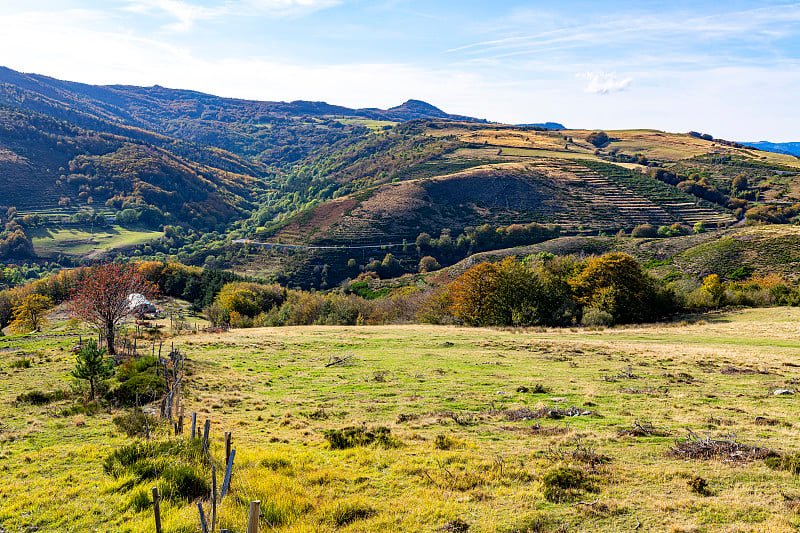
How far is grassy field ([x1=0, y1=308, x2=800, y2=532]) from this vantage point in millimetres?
7656

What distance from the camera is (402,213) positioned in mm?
150500

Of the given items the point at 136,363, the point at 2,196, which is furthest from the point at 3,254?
the point at 136,363

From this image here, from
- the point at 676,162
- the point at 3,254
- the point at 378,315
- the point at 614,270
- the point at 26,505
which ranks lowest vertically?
the point at 3,254

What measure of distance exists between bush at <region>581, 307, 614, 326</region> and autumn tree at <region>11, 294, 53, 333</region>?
67.1 metres

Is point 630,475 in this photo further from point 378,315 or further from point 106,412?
point 378,315

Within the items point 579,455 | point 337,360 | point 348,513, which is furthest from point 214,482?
point 337,360

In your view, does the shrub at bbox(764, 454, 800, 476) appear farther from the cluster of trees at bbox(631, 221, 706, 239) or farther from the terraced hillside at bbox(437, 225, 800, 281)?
the cluster of trees at bbox(631, 221, 706, 239)

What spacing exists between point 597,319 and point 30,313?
249 ft

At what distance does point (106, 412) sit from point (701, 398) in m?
22.6

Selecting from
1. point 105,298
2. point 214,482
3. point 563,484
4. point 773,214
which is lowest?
point 105,298

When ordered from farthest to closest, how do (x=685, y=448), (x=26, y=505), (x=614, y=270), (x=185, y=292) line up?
(x=185, y=292) < (x=614, y=270) < (x=685, y=448) < (x=26, y=505)

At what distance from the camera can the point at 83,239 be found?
550 ft

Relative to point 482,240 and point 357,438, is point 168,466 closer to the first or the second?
point 357,438

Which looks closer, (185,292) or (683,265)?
(683,265)
